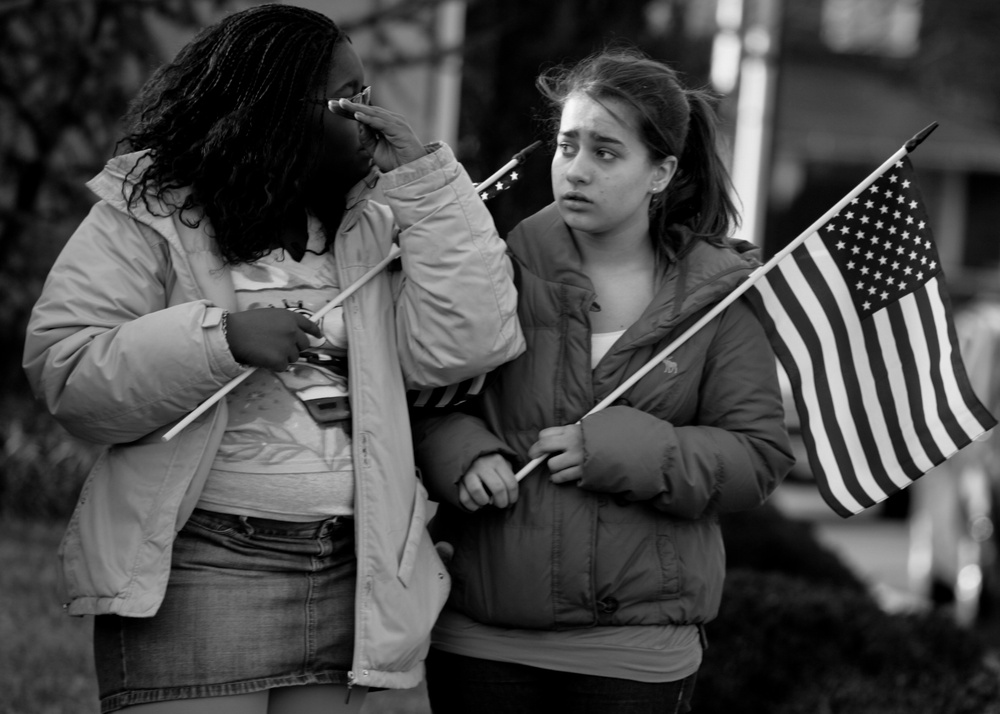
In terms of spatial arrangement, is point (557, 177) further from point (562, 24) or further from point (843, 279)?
point (562, 24)

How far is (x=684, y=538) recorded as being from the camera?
9.54ft

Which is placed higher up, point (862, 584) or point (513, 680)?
point (513, 680)

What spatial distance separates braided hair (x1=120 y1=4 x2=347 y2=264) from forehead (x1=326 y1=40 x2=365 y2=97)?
0.02 m

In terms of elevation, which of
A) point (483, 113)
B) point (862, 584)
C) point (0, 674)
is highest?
point (483, 113)

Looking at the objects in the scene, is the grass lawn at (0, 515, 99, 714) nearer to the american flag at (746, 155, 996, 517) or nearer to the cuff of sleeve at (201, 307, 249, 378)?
the cuff of sleeve at (201, 307, 249, 378)

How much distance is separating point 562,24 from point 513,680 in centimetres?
794

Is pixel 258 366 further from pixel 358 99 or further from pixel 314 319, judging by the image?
pixel 358 99

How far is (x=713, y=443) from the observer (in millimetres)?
2836

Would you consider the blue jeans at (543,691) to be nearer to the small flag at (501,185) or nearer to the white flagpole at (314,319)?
the white flagpole at (314,319)

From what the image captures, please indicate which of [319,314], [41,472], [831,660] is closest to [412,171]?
[319,314]

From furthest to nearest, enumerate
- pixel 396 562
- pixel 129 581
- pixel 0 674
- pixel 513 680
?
pixel 0 674 < pixel 513 680 < pixel 396 562 < pixel 129 581

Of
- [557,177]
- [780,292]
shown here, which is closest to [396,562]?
[557,177]

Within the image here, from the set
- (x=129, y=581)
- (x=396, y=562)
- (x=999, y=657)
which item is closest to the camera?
(x=129, y=581)

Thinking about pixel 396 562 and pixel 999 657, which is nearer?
pixel 396 562
